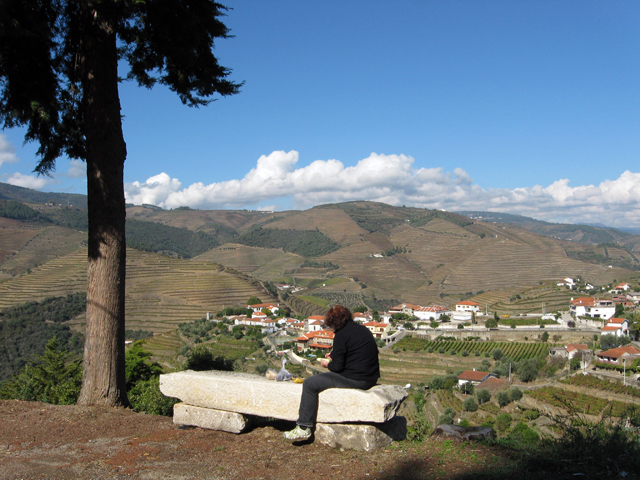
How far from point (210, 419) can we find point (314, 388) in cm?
113

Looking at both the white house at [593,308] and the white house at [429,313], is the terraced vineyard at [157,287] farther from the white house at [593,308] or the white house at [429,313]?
the white house at [593,308]

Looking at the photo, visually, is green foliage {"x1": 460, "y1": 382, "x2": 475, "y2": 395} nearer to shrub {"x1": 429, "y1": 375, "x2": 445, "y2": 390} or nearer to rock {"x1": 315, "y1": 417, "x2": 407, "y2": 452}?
shrub {"x1": 429, "y1": 375, "x2": 445, "y2": 390}

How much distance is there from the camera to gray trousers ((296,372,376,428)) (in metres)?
3.51

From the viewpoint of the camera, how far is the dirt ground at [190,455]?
298 cm

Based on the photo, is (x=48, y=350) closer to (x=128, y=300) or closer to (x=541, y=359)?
(x=541, y=359)

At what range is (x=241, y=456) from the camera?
3.35 metres

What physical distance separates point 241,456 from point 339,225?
18169 centimetres

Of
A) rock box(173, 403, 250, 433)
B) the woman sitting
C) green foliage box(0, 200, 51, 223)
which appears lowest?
rock box(173, 403, 250, 433)

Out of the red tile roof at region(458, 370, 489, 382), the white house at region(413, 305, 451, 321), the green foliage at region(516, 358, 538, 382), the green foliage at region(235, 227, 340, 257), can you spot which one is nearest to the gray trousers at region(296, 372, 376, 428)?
the red tile roof at region(458, 370, 489, 382)

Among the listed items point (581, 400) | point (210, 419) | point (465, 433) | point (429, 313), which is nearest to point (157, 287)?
point (429, 313)

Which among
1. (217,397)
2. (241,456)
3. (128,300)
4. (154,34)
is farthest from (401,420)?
(128,300)

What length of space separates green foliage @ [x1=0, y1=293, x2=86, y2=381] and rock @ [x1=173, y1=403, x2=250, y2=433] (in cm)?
3457

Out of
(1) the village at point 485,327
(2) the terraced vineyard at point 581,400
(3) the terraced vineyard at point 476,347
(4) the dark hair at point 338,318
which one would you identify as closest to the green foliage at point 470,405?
(2) the terraced vineyard at point 581,400

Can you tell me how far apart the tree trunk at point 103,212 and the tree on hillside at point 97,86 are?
11mm
